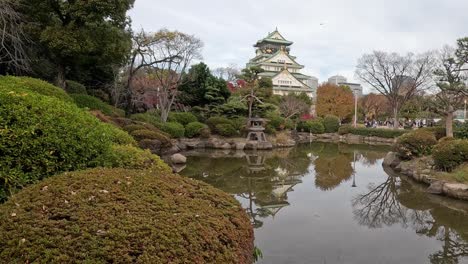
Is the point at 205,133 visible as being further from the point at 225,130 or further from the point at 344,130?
the point at 344,130

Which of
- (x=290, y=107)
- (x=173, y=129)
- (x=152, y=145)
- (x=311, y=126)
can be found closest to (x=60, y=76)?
(x=152, y=145)

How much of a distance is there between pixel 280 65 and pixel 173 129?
31765 millimetres

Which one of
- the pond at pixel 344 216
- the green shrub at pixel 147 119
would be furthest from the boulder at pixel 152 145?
the green shrub at pixel 147 119

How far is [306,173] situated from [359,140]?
20.1m

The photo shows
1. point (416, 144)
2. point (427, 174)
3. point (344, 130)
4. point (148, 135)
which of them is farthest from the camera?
point (344, 130)

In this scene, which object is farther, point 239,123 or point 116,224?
point 239,123

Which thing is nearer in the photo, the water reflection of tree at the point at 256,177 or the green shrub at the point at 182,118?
the water reflection of tree at the point at 256,177

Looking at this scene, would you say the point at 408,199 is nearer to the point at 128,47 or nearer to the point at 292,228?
the point at 292,228

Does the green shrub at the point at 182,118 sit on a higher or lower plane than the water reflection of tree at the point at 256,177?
higher

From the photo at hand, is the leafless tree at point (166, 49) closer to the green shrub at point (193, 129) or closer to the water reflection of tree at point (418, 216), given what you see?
the green shrub at point (193, 129)

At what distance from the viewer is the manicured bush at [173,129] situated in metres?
18.6

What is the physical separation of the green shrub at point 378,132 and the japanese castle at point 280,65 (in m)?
13.0

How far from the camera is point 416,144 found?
12859 millimetres

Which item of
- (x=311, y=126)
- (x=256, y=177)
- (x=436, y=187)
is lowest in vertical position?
(x=256, y=177)
